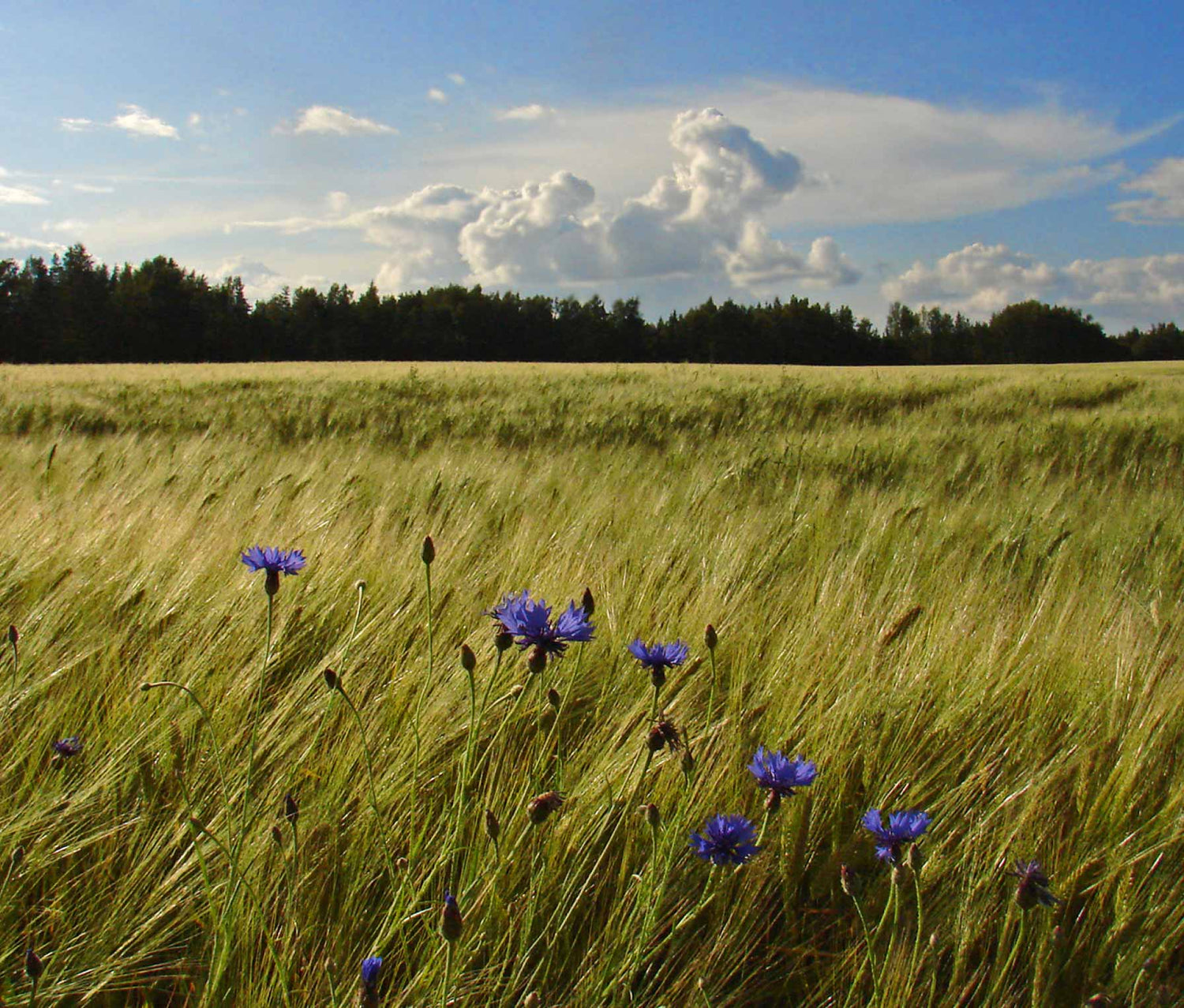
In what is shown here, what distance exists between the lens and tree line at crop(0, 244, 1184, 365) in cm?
5084

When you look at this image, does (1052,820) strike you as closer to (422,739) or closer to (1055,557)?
(422,739)

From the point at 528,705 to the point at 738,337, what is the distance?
61.9m

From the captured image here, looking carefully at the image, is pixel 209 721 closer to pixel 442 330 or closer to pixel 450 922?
pixel 450 922

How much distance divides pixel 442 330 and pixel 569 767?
58.2 m

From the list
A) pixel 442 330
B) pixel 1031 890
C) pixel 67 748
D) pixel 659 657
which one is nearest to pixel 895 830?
pixel 1031 890

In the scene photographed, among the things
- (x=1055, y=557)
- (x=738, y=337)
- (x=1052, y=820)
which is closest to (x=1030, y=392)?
(x=1055, y=557)

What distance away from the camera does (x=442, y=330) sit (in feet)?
187

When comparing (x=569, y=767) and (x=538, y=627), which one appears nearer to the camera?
(x=538, y=627)

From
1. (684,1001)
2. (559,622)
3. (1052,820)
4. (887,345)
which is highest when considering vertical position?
(887,345)

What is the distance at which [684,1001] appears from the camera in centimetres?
94

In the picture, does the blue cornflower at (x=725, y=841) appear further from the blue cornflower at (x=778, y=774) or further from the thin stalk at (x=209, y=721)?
the thin stalk at (x=209, y=721)

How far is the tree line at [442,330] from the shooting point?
50844 millimetres

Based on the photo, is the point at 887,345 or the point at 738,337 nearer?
the point at 738,337

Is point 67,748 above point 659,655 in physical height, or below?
below
